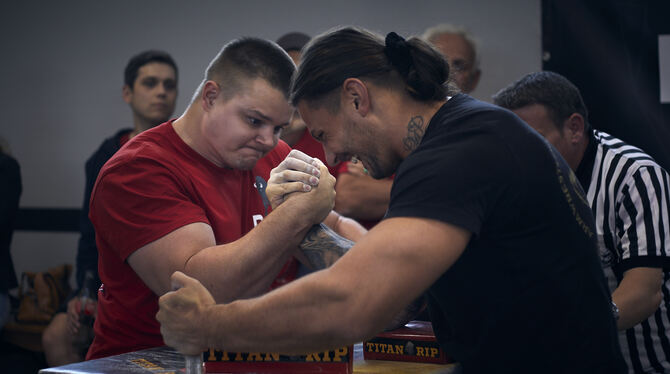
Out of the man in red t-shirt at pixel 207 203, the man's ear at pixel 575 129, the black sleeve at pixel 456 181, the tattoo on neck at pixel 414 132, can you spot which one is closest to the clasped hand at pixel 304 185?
the man in red t-shirt at pixel 207 203

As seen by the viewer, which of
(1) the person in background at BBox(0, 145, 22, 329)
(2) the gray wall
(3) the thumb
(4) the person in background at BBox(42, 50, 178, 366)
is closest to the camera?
(3) the thumb

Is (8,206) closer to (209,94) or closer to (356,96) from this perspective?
(209,94)

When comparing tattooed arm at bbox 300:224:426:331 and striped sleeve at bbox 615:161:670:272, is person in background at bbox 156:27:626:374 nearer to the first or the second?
tattooed arm at bbox 300:224:426:331

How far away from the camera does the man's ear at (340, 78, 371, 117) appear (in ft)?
4.74

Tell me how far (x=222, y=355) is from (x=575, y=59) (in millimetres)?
2378

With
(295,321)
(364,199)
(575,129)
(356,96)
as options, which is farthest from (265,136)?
(575,129)

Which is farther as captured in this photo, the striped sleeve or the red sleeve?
the striped sleeve

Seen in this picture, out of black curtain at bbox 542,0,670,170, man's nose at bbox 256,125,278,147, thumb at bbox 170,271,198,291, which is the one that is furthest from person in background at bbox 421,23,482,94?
thumb at bbox 170,271,198,291

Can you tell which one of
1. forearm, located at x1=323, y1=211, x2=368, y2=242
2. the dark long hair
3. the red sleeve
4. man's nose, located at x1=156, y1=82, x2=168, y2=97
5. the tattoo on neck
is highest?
the dark long hair

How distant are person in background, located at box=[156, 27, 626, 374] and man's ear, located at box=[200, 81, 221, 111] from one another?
584mm

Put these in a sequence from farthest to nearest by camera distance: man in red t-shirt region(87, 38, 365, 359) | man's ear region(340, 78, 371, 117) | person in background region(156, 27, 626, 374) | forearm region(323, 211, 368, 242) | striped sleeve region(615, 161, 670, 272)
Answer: forearm region(323, 211, 368, 242) → striped sleeve region(615, 161, 670, 272) → man in red t-shirt region(87, 38, 365, 359) → man's ear region(340, 78, 371, 117) → person in background region(156, 27, 626, 374)

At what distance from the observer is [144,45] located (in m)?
4.49

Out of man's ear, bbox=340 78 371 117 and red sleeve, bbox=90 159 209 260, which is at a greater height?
man's ear, bbox=340 78 371 117

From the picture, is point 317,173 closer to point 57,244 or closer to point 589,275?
point 589,275
